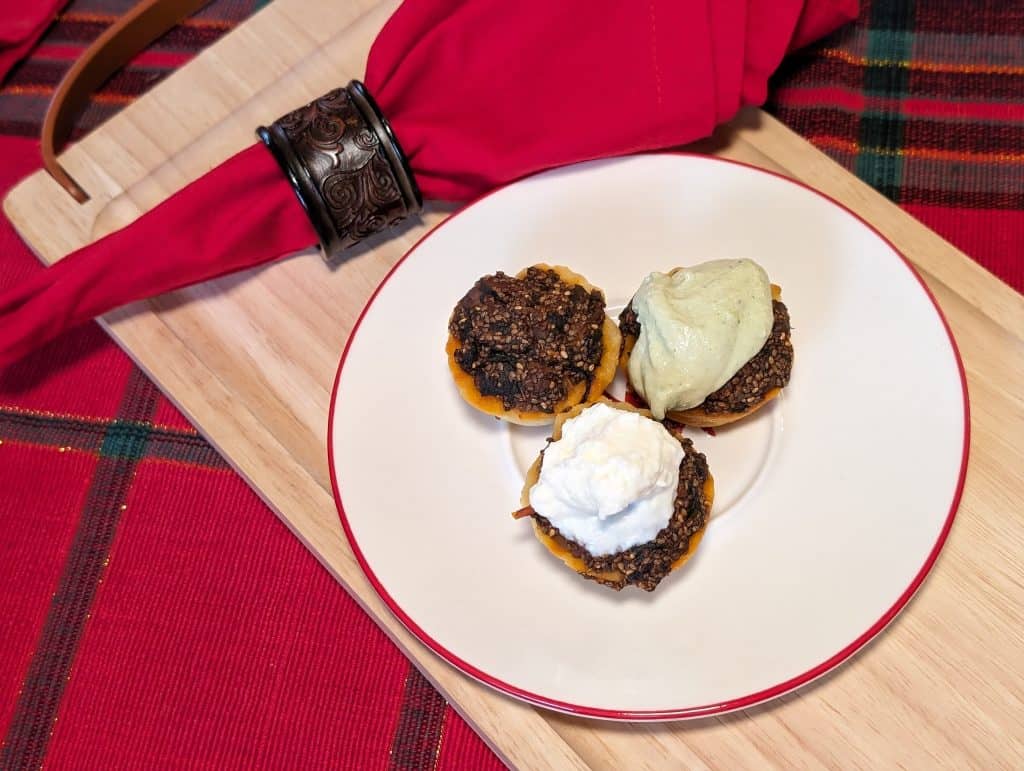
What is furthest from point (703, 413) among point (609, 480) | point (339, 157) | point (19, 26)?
point (19, 26)

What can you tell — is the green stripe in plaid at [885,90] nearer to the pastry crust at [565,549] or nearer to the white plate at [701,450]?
the white plate at [701,450]

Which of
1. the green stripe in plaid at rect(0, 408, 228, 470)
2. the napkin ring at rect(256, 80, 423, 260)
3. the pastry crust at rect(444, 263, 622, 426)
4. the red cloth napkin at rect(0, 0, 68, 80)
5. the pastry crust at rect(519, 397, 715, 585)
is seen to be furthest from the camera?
the red cloth napkin at rect(0, 0, 68, 80)

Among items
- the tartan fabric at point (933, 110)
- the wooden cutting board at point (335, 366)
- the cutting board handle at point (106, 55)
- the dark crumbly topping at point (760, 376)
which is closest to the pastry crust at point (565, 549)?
the dark crumbly topping at point (760, 376)

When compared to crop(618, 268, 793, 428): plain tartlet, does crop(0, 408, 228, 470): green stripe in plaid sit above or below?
below

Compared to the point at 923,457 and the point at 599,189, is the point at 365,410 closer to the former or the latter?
the point at 599,189

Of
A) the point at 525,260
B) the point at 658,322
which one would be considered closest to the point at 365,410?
the point at 525,260

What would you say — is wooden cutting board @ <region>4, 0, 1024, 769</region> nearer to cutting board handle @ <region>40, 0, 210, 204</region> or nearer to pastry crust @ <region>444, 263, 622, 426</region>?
cutting board handle @ <region>40, 0, 210, 204</region>

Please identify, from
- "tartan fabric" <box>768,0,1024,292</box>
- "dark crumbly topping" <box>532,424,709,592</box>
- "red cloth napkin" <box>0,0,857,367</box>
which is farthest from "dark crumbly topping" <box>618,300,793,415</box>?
"tartan fabric" <box>768,0,1024,292</box>
